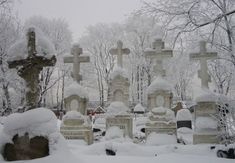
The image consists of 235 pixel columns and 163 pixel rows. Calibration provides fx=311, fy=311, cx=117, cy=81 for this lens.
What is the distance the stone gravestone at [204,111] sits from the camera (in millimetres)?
11344

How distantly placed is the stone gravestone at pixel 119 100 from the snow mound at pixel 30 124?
770 centimetres

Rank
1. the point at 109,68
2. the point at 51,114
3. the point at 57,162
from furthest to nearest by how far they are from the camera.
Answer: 1. the point at 109,68
2. the point at 51,114
3. the point at 57,162

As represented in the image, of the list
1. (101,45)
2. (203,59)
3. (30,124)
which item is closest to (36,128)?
(30,124)

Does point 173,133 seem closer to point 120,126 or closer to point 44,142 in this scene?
point 120,126

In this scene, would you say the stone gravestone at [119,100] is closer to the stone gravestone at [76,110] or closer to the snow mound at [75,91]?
the stone gravestone at [76,110]

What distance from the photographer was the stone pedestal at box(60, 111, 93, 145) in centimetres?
1284

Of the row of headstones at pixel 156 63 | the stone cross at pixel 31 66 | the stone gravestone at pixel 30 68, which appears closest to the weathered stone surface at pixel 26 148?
the stone gravestone at pixel 30 68

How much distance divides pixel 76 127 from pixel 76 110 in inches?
32.2

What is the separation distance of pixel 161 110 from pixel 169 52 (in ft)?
8.09

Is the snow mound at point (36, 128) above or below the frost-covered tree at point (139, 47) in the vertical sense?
below

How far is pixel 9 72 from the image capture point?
21.3 meters

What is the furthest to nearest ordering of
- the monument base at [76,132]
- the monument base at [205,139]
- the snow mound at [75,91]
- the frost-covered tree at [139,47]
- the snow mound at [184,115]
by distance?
the frost-covered tree at [139,47]
the snow mound at [184,115]
the snow mound at [75,91]
the monument base at [76,132]
the monument base at [205,139]

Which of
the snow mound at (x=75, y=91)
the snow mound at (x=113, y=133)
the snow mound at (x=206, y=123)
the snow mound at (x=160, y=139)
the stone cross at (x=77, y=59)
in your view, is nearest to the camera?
the snow mound at (x=206, y=123)

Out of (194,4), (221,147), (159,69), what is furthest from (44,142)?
(159,69)
